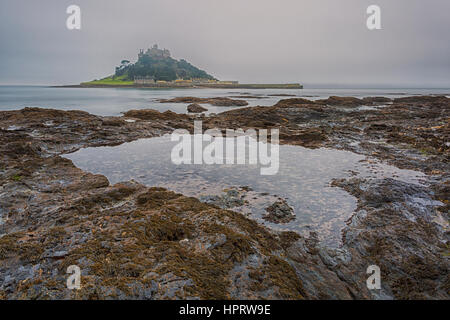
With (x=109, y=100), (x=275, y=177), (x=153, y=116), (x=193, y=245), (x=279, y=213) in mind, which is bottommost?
(x=279, y=213)

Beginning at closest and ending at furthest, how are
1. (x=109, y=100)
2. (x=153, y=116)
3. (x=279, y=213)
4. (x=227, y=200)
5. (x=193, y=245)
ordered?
(x=193, y=245), (x=279, y=213), (x=227, y=200), (x=153, y=116), (x=109, y=100)

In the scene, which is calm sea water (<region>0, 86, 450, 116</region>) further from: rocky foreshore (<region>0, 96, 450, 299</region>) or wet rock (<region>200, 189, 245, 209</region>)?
wet rock (<region>200, 189, 245, 209</region>)

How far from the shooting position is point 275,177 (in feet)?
35.1

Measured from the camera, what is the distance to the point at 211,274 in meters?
4.20

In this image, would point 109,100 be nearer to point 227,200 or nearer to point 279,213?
point 227,200

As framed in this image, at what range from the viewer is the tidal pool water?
7458 mm

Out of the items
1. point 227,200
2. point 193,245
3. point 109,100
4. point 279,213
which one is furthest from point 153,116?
point 109,100

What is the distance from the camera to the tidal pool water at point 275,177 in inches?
294

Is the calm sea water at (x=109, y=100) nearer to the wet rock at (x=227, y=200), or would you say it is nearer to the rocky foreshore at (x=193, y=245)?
the rocky foreshore at (x=193, y=245)

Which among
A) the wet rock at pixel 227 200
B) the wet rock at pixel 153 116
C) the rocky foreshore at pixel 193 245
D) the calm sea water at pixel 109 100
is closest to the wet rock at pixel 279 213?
the rocky foreshore at pixel 193 245
